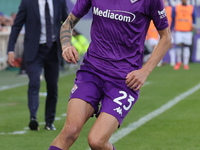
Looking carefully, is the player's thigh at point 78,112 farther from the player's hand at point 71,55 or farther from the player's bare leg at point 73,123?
the player's hand at point 71,55

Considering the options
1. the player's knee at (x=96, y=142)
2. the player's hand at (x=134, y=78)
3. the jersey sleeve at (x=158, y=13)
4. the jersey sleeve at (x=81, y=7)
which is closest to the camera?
the player's knee at (x=96, y=142)

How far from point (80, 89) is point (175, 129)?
3.55 metres

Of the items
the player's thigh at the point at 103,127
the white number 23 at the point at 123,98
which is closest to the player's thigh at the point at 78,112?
the player's thigh at the point at 103,127

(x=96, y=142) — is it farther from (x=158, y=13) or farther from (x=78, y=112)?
(x=158, y=13)

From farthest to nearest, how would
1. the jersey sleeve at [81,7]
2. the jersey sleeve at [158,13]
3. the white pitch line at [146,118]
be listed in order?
the white pitch line at [146,118]
the jersey sleeve at [81,7]
the jersey sleeve at [158,13]

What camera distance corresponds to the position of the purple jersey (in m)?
4.94

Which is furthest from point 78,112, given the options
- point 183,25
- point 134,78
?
point 183,25

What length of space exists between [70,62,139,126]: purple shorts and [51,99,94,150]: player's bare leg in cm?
Result: 6

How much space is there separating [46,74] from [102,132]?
354 centimetres

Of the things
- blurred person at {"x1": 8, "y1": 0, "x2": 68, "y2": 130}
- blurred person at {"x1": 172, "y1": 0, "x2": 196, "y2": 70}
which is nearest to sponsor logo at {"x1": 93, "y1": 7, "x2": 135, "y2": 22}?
blurred person at {"x1": 8, "y1": 0, "x2": 68, "y2": 130}

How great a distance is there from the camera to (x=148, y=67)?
493 centimetres

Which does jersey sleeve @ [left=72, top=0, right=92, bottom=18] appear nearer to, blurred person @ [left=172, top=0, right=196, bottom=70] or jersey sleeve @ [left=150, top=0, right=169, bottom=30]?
jersey sleeve @ [left=150, top=0, right=169, bottom=30]

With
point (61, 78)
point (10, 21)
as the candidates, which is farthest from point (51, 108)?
point (10, 21)

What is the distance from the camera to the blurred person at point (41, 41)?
26.1 ft
